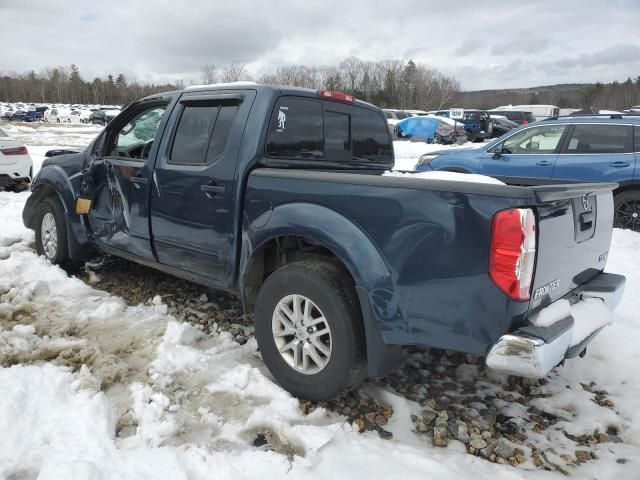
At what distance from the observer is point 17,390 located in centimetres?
286

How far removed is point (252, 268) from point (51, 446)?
4.93ft

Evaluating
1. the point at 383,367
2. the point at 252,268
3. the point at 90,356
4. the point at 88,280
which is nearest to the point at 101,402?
the point at 90,356

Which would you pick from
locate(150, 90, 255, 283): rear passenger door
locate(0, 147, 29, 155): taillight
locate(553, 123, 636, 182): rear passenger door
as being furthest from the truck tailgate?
locate(0, 147, 29, 155): taillight

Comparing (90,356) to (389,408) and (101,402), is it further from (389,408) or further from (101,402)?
(389,408)

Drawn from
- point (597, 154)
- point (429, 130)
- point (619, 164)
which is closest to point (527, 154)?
point (597, 154)

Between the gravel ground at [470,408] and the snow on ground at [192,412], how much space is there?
0.17 feet

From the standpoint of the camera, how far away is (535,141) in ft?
26.1

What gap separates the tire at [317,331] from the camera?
9.06 ft

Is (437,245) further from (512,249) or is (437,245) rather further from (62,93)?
(62,93)

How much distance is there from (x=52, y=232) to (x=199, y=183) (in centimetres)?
263

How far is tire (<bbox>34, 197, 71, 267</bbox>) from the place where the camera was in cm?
510

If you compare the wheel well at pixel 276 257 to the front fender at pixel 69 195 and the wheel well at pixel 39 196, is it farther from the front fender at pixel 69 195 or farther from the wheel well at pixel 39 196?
Answer: the wheel well at pixel 39 196

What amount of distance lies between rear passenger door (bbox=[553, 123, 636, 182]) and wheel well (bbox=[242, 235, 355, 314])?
538 centimetres

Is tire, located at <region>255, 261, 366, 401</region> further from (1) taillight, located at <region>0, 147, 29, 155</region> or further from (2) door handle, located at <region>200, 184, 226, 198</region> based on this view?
(1) taillight, located at <region>0, 147, 29, 155</region>
